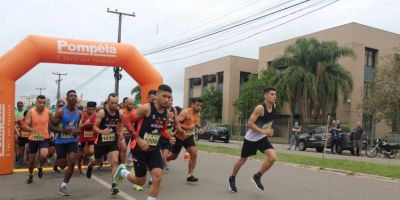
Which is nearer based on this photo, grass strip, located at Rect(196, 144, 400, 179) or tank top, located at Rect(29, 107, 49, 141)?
tank top, located at Rect(29, 107, 49, 141)

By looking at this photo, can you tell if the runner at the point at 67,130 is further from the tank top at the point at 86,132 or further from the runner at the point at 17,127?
the runner at the point at 17,127

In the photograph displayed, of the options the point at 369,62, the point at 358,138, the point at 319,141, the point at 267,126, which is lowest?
the point at 319,141

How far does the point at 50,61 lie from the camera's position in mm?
13023

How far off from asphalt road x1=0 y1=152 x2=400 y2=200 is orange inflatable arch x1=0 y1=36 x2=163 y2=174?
114 centimetres

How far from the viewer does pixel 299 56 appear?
39938mm

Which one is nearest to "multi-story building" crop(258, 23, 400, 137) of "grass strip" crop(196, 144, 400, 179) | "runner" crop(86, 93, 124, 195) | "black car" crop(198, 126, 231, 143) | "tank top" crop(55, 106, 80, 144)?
"black car" crop(198, 126, 231, 143)

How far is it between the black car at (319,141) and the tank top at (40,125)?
58.1ft

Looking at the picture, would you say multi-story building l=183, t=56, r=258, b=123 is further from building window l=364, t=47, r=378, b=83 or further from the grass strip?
the grass strip

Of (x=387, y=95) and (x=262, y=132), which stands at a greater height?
(x=387, y=95)

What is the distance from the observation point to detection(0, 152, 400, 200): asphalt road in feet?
29.1

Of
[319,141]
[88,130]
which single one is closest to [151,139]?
[88,130]

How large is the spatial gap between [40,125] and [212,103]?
170ft

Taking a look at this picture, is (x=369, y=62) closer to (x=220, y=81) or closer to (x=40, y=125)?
(x=220, y=81)

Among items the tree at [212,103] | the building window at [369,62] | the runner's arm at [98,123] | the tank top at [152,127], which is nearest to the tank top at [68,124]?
the runner's arm at [98,123]
